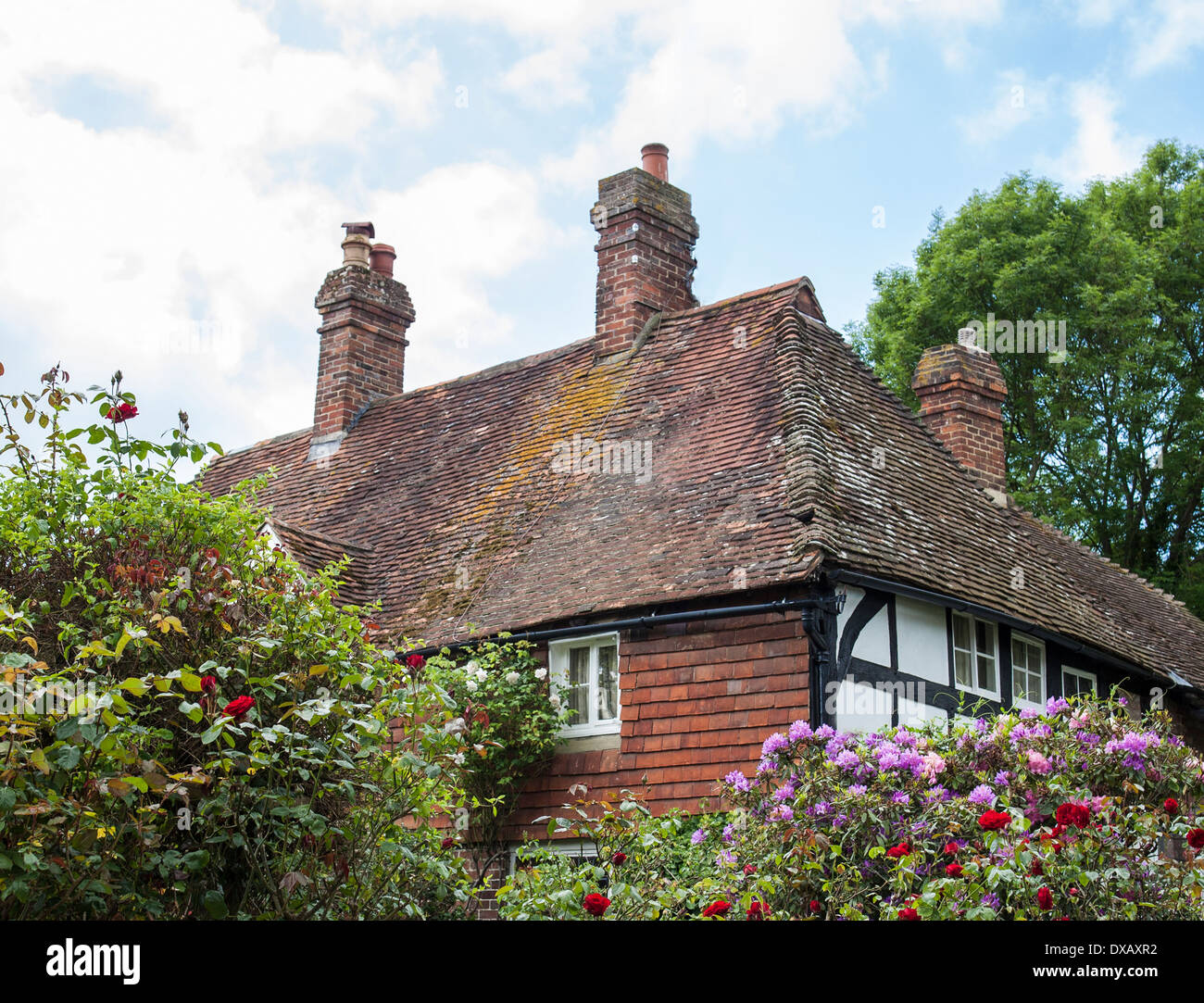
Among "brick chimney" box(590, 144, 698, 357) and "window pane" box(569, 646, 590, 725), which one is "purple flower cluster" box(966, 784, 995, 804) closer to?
"window pane" box(569, 646, 590, 725)

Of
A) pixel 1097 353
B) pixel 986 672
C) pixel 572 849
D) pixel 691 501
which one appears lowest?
pixel 572 849

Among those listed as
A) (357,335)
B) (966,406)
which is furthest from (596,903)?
(357,335)

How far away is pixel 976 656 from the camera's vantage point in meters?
13.8

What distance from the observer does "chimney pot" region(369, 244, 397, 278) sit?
867 inches

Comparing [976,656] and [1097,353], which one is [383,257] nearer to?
[976,656]

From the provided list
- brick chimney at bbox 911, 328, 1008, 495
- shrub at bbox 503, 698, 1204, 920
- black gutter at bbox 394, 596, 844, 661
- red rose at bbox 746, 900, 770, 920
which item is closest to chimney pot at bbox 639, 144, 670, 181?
brick chimney at bbox 911, 328, 1008, 495

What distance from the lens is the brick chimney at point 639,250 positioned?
1755 centimetres

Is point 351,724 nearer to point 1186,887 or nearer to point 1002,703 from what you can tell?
point 1186,887

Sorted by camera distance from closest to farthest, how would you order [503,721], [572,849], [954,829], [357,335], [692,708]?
[954,829] < [692,708] < [503,721] < [572,849] < [357,335]

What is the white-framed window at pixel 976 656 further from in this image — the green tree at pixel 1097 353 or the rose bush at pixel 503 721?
the green tree at pixel 1097 353

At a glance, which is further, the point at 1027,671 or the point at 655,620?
the point at 1027,671

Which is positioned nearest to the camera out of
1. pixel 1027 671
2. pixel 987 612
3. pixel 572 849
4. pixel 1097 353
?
pixel 572 849

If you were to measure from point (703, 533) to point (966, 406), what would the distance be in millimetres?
6274

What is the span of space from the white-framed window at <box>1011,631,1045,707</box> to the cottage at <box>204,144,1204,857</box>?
0.11ft
